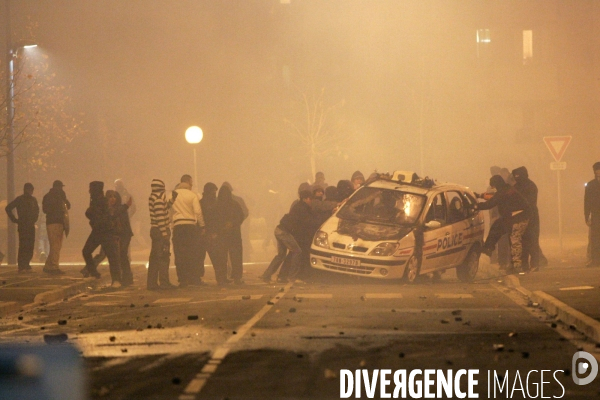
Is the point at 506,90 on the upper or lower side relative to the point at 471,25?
lower

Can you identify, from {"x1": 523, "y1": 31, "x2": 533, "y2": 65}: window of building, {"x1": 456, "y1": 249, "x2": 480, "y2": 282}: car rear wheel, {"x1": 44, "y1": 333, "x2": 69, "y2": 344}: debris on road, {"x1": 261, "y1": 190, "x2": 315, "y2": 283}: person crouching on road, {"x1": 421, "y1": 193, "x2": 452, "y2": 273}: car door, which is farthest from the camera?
{"x1": 523, "y1": 31, "x2": 533, "y2": 65}: window of building

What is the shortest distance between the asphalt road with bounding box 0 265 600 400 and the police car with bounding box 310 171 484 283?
2.59ft

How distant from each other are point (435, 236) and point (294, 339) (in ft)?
27.3

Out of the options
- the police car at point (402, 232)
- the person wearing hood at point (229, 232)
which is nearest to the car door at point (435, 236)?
the police car at point (402, 232)

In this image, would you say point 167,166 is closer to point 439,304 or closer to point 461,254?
point 461,254

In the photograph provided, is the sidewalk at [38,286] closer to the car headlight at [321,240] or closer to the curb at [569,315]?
the car headlight at [321,240]

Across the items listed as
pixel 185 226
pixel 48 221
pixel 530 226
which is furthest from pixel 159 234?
pixel 530 226

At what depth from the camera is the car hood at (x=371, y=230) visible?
59.2ft

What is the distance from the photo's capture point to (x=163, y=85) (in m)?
59.2

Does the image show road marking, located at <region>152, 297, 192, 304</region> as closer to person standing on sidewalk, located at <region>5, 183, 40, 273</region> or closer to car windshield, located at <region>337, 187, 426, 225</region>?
car windshield, located at <region>337, 187, 426, 225</region>

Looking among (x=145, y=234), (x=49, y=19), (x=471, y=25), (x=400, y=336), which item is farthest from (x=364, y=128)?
(x=400, y=336)

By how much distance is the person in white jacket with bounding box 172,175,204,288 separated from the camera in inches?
730

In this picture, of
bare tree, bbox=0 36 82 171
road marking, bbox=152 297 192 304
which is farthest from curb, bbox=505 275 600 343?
bare tree, bbox=0 36 82 171

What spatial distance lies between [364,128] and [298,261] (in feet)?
128
